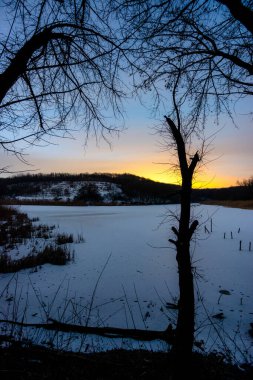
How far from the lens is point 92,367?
258 cm

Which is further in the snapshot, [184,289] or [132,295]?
[132,295]

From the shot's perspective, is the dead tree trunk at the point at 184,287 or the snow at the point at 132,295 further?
the snow at the point at 132,295

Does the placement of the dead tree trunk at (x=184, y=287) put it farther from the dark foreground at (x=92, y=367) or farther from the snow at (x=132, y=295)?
the snow at (x=132, y=295)

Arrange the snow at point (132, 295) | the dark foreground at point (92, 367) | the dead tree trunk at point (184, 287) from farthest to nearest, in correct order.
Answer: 1. the snow at point (132, 295)
2. the dead tree trunk at point (184, 287)
3. the dark foreground at point (92, 367)

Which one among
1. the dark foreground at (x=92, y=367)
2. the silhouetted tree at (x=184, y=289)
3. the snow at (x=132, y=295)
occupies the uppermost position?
the silhouetted tree at (x=184, y=289)

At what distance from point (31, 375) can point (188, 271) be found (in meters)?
1.68

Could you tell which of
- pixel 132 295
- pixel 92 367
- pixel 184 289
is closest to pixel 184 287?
pixel 184 289

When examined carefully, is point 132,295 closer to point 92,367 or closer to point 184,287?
point 184,287

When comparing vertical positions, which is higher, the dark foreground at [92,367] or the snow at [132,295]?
the dark foreground at [92,367]

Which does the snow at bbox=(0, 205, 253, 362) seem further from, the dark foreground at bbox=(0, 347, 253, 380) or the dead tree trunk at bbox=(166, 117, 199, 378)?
the dead tree trunk at bbox=(166, 117, 199, 378)

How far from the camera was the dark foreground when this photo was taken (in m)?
2.43

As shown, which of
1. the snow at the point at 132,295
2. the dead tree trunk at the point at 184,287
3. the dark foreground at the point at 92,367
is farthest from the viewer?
the snow at the point at 132,295

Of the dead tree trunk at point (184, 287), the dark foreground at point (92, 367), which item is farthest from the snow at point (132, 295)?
the dead tree trunk at point (184, 287)

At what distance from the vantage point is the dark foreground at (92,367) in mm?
2427
